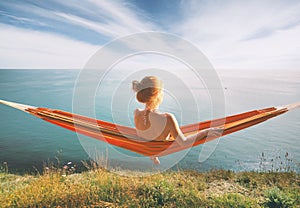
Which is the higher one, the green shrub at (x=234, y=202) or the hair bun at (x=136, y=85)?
the hair bun at (x=136, y=85)

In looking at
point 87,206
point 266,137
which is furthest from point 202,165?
point 266,137

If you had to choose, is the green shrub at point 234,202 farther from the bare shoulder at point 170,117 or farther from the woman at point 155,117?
the bare shoulder at point 170,117

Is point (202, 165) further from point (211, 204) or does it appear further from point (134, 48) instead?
point (134, 48)

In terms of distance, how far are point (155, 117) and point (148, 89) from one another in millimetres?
251

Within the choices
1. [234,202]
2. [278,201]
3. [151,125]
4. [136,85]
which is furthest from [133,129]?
[278,201]

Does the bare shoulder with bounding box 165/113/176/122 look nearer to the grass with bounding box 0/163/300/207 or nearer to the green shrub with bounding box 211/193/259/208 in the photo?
the grass with bounding box 0/163/300/207

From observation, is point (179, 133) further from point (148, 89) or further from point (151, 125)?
point (148, 89)

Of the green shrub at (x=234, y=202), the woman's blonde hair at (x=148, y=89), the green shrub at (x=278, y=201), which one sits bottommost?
the green shrub at (x=234, y=202)

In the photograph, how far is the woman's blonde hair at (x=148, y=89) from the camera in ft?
6.68

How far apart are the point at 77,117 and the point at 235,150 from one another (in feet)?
27.9

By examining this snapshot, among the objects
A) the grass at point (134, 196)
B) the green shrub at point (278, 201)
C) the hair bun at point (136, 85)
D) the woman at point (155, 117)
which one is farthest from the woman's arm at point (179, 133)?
the green shrub at point (278, 201)

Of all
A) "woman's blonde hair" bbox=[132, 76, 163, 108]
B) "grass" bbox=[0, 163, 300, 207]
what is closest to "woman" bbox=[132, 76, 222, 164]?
"woman's blonde hair" bbox=[132, 76, 163, 108]

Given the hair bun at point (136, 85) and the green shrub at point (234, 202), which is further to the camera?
the green shrub at point (234, 202)

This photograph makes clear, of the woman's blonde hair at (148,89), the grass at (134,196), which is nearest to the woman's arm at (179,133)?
the woman's blonde hair at (148,89)
